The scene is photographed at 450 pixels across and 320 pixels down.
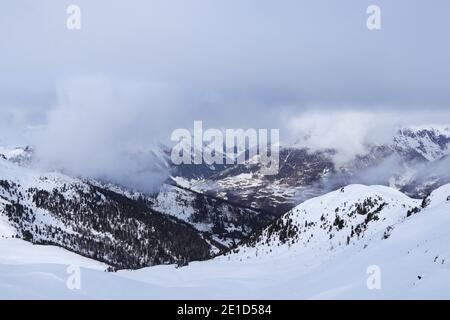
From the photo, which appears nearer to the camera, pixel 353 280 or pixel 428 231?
pixel 353 280

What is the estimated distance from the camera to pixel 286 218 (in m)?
94.0

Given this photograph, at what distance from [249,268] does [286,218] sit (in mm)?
42617

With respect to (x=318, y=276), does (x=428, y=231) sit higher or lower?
higher

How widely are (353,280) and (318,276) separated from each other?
6.22 meters
